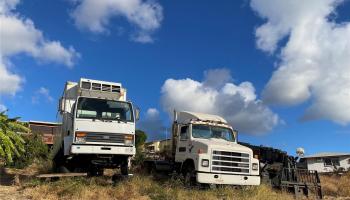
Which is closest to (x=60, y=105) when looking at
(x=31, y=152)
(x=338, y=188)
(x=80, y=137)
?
(x=80, y=137)

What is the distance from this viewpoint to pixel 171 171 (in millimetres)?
18812

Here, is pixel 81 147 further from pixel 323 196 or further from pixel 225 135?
pixel 323 196

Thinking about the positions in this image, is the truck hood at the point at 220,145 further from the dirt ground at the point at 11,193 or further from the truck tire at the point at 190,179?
the dirt ground at the point at 11,193

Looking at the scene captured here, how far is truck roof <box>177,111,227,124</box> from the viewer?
18.2 m

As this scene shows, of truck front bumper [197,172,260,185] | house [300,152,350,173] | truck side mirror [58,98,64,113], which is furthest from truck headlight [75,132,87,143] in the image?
house [300,152,350,173]

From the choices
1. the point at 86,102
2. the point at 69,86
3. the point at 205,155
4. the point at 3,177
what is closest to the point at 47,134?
the point at 3,177

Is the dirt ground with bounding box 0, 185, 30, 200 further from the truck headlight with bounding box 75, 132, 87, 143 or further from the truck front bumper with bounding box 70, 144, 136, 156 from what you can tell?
the truck headlight with bounding box 75, 132, 87, 143

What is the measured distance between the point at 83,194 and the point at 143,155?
28.9 feet

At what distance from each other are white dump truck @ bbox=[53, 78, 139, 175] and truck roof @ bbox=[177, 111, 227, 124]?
2819mm

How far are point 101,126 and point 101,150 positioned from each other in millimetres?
862

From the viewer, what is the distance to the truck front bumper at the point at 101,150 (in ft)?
49.4

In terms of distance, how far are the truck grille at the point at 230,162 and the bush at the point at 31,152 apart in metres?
12.6

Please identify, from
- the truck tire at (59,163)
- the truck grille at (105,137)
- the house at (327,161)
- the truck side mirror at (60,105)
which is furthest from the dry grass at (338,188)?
the house at (327,161)

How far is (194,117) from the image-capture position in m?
18.2
